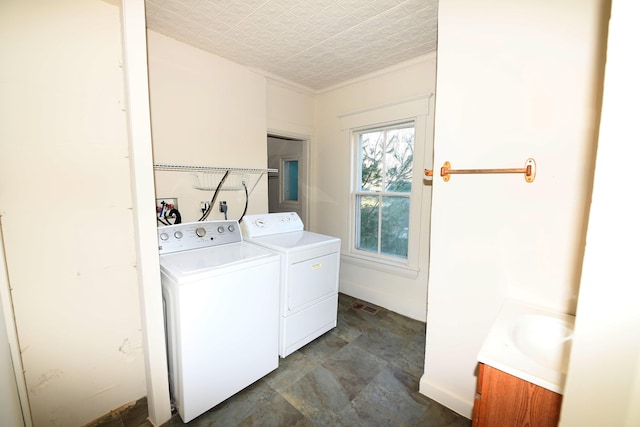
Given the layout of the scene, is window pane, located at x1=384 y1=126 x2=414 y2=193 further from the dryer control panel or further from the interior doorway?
the interior doorway

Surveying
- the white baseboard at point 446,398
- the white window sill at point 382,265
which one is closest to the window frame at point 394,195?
the white window sill at point 382,265

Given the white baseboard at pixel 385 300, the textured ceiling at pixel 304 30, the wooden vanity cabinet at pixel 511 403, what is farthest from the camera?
the white baseboard at pixel 385 300

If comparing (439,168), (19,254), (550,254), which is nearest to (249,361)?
(19,254)

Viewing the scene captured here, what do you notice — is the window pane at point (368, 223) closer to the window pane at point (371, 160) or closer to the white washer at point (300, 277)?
the window pane at point (371, 160)

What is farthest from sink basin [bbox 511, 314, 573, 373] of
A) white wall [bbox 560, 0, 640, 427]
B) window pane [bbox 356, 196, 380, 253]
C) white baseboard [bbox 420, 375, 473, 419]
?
window pane [bbox 356, 196, 380, 253]

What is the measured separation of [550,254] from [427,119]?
5.06 ft

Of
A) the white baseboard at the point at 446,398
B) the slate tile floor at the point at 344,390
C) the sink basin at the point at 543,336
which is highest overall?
the sink basin at the point at 543,336

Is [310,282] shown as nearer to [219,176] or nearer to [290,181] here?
[219,176]

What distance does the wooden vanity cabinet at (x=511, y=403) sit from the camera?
0.89 metres

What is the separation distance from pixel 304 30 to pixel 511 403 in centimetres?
238

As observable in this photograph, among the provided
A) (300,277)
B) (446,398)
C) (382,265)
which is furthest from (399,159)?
(446,398)

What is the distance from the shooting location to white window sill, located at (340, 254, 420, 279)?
8.61ft

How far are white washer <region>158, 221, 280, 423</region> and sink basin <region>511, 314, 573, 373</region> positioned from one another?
132 cm

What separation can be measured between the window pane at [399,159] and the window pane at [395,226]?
0.13m
